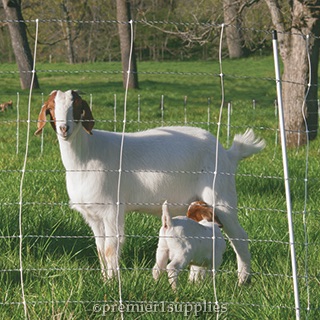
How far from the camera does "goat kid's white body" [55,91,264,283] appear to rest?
209 inches

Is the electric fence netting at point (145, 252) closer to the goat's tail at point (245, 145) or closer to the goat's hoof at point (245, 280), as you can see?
the goat's hoof at point (245, 280)

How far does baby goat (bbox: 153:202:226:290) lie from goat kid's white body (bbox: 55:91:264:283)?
1.36 ft

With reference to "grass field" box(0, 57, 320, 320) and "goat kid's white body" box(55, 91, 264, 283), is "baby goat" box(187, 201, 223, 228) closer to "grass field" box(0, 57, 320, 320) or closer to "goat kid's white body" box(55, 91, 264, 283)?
"goat kid's white body" box(55, 91, 264, 283)

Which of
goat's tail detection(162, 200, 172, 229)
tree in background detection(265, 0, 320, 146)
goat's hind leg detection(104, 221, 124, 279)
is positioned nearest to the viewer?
goat's tail detection(162, 200, 172, 229)

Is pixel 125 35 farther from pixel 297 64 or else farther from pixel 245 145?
pixel 245 145

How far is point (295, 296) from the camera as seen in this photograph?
155 inches

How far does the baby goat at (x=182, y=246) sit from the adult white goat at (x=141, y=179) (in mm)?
420

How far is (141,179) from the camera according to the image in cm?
546

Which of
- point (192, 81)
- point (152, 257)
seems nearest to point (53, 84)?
point (192, 81)

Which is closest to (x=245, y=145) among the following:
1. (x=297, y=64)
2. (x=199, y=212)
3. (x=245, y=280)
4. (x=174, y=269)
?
(x=199, y=212)

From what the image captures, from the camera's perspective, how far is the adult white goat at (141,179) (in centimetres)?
530

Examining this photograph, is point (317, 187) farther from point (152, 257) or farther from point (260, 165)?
point (152, 257)

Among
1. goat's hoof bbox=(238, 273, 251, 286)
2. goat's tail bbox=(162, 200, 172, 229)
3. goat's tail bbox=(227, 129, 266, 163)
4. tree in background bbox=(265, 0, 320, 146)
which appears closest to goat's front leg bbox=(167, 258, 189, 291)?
goat's tail bbox=(162, 200, 172, 229)

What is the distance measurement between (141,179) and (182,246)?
845mm
